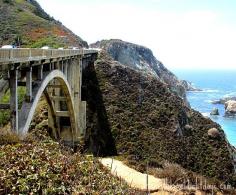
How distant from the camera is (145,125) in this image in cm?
4969

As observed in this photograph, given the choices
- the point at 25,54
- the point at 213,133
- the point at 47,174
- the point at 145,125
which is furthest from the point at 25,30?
the point at 47,174

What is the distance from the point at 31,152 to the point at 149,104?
43125 millimetres

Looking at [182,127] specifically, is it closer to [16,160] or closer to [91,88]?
[91,88]

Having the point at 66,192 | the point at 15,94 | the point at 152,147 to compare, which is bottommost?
the point at 152,147

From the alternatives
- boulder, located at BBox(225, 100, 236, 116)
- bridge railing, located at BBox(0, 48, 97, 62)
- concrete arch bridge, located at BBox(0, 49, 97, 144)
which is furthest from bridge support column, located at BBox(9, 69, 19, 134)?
boulder, located at BBox(225, 100, 236, 116)

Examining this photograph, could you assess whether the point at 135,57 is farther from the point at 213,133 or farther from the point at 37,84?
the point at 37,84

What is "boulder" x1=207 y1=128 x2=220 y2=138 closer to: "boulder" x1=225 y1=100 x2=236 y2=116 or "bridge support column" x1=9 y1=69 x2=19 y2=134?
"bridge support column" x1=9 y1=69 x2=19 y2=134

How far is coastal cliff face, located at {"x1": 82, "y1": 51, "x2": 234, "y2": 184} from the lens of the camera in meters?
44.8

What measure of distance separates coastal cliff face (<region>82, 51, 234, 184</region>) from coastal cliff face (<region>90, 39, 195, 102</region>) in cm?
4395

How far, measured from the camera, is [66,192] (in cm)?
960

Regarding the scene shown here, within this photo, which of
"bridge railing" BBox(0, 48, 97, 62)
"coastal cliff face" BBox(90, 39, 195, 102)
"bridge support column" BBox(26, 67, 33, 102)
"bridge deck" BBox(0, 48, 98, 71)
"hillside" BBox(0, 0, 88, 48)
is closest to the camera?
"bridge deck" BBox(0, 48, 98, 71)

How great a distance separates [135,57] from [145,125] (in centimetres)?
6901

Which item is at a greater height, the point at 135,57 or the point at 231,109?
the point at 135,57

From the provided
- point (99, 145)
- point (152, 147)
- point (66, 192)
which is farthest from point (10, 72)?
A: point (152, 147)
